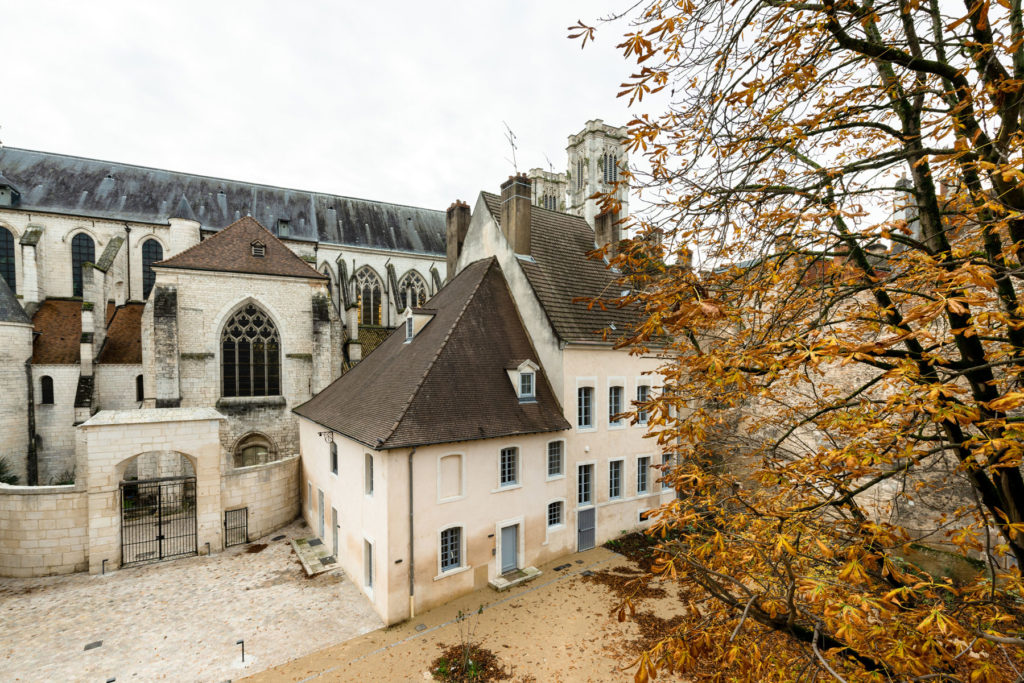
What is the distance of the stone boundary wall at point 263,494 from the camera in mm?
15219

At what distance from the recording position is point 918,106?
4.23 m

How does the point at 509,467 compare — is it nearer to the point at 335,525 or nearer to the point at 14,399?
the point at 335,525

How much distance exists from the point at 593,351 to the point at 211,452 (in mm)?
12917

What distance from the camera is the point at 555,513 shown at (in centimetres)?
1438

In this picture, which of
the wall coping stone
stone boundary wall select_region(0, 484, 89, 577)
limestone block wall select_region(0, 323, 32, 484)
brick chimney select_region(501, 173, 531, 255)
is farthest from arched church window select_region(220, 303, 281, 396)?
brick chimney select_region(501, 173, 531, 255)

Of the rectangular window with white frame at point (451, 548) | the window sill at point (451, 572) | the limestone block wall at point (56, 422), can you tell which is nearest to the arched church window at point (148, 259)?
the limestone block wall at point (56, 422)

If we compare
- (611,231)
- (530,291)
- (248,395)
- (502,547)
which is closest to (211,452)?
(248,395)

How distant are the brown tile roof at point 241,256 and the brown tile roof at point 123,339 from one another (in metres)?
6.24

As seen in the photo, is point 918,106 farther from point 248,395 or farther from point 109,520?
point 248,395

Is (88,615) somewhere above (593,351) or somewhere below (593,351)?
below

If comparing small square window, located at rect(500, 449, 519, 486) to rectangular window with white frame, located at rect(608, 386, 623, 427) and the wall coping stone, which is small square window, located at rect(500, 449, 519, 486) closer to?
rectangular window with white frame, located at rect(608, 386, 623, 427)

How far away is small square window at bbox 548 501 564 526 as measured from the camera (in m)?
14.3

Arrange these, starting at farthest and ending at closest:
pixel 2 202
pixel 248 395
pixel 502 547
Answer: pixel 2 202 < pixel 248 395 < pixel 502 547

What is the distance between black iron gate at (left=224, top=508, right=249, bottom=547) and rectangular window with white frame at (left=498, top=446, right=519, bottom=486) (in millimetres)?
9448
